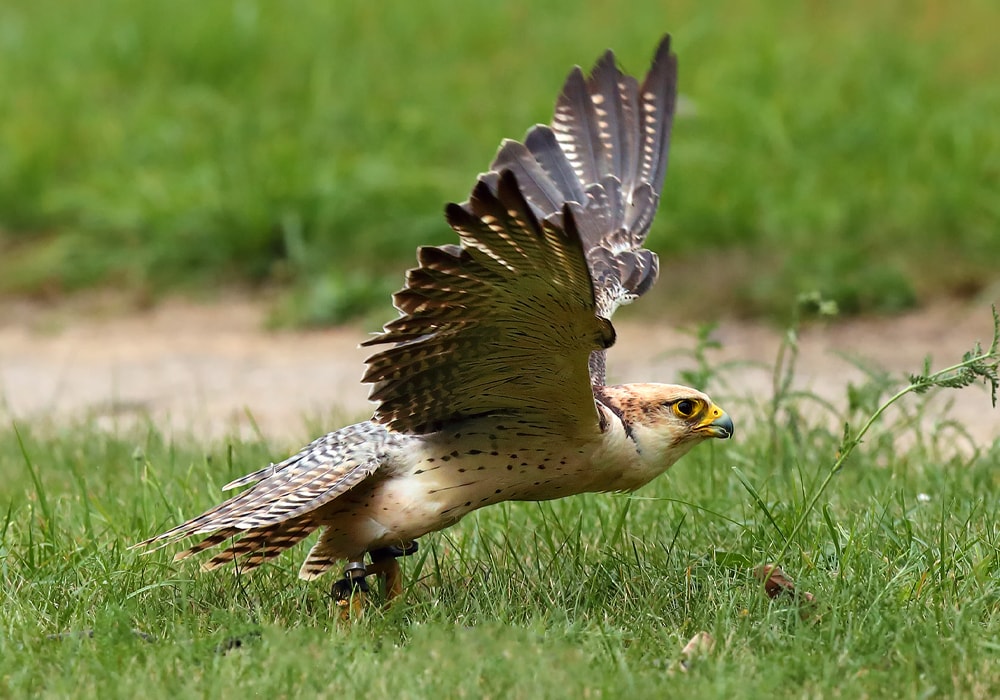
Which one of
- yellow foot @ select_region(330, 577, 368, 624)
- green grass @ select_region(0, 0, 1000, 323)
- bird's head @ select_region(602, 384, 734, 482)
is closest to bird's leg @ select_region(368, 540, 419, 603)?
yellow foot @ select_region(330, 577, 368, 624)

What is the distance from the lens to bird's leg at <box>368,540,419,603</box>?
155 inches

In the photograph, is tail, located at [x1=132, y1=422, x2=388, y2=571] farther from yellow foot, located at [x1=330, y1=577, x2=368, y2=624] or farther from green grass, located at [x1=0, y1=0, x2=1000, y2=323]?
green grass, located at [x1=0, y1=0, x2=1000, y2=323]

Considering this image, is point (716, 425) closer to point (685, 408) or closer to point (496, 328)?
point (685, 408)

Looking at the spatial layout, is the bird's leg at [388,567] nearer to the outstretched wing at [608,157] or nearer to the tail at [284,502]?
the tail at [284,502]

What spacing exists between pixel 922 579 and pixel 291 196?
20.3 ft

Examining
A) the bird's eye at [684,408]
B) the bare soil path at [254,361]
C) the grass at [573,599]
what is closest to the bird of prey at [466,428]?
the bird's eye at [684,408]

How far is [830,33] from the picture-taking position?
10.1 meters

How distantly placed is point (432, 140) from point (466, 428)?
5840mm

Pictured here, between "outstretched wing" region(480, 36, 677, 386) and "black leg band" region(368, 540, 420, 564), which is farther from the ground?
"outstretched wing" region(480, 36, 677, 386)

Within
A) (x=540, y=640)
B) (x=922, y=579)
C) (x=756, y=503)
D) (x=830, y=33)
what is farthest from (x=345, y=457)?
(x=830, y=33)

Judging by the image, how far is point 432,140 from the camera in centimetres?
949

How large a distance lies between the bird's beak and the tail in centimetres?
94

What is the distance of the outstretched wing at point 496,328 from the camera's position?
311 centimetres

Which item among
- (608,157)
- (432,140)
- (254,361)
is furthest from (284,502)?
(432,140)
